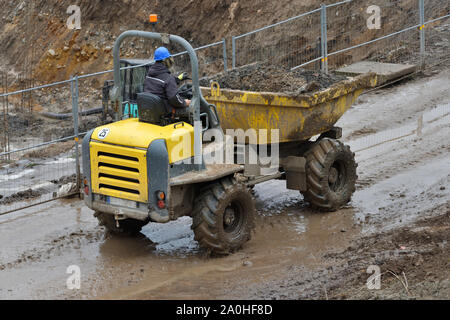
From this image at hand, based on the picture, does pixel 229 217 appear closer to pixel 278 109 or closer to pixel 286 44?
pixel 278 109

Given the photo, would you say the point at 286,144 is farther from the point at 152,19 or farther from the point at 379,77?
the point at 152,19

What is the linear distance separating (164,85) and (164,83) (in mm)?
24

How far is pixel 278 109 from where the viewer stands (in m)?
9.27

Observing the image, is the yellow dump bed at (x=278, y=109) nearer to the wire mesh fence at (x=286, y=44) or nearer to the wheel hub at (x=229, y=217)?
the wheel hub at (x=229, y=217)

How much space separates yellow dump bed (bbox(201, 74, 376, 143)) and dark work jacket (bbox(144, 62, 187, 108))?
116cm

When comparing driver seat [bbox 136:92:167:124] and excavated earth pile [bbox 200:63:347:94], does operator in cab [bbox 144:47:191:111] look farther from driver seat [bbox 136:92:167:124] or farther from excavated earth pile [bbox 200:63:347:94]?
excavated earth pile [bbox 200:63:347:94]

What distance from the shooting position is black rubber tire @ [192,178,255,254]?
27.2ft

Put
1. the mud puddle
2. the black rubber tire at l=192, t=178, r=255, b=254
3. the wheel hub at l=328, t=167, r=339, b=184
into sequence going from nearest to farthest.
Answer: the mud puddle, the black rubber tire at l=192, t=178, r=255, b=254, the wheel hub at l=328, t=167, r=339, b=184

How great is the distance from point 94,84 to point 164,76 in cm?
1137

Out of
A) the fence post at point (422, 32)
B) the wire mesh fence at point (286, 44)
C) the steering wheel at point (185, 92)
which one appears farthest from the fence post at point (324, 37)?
the steering wheel at point (185, 92)

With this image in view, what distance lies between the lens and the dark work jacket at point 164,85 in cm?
819

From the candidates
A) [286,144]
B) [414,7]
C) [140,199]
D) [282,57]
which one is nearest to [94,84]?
[282,57]

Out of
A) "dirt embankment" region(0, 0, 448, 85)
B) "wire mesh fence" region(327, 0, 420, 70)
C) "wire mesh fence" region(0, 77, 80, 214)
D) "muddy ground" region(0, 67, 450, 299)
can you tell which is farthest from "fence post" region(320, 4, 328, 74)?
"wire mesh fence" region(0, 77, 80, 214)

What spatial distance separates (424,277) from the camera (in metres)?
7.01
